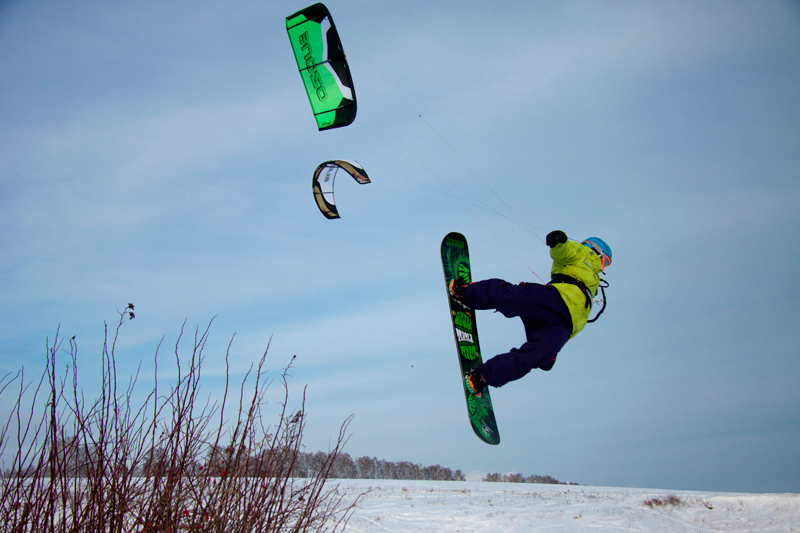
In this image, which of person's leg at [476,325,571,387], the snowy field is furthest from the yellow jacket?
the snowy field

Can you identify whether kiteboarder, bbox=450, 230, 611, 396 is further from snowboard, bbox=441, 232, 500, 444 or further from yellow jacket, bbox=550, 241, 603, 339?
snowboard, bbox=441, 232, 500, 444

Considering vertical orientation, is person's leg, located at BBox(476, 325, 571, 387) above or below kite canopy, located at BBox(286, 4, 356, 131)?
below

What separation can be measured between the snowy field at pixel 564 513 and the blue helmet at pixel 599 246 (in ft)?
19.2

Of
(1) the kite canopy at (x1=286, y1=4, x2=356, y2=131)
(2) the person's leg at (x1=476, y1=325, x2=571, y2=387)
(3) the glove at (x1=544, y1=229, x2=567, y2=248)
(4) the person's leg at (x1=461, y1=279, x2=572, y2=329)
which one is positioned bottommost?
(2) the person's leg at (x1=476, y1=325, x2=571, y2=387)

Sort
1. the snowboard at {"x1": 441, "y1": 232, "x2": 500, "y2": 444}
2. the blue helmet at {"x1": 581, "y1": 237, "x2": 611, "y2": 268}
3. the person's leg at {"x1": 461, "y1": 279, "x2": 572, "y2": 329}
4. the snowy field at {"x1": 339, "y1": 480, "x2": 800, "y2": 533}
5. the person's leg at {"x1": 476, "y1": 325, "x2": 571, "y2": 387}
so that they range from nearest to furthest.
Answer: the person's leg at {"x1": 476, "y1": 325, "x2": 571, "y2": 387} < the person's leg at {"x1": 461, "y1": 279, "x2": 572, "y2": 329} < the blue helmet at {"x1": 581, "y1": 237, "x2": 611, "y2": 268} < the snowboard at {"x1": 441, "y1": 232, "x2": 500, "y2": 444} < the snowy field at {"x1": 339, "y1": 480, "x2": 800, "y2": 533}

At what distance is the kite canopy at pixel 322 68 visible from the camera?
6555 millimetres

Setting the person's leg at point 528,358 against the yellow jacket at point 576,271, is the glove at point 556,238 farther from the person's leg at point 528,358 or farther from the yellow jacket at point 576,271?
the person's leg at point 528,358

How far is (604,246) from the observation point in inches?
194

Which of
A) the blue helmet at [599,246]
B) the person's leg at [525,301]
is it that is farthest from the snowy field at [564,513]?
the blue helmet at [599,246]

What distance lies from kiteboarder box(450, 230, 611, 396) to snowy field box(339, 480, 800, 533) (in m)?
5.17

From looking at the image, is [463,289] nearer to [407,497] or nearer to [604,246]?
[604,246]

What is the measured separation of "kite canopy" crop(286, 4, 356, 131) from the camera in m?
6.55

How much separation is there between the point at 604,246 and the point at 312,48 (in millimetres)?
4754

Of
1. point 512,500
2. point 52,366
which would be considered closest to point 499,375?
point 52,366
